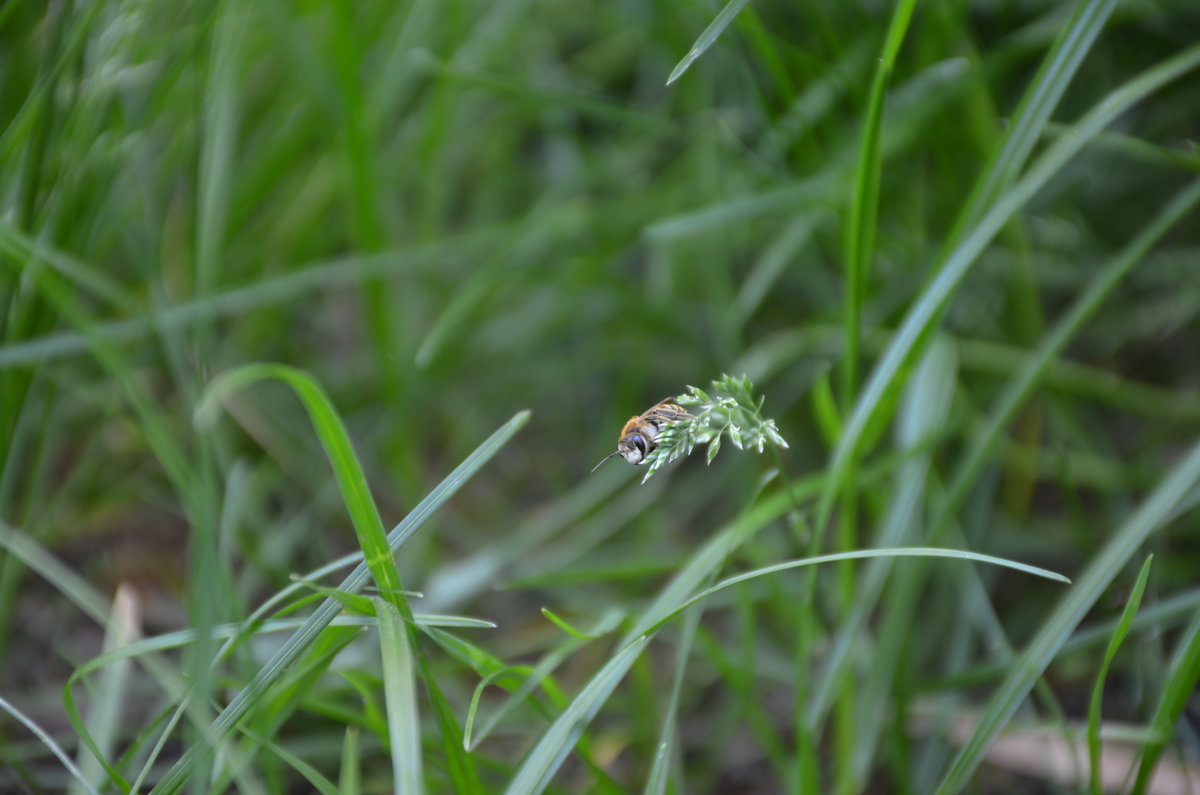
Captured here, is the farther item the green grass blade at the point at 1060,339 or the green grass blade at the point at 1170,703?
the green grass blade at the point at 1060,339

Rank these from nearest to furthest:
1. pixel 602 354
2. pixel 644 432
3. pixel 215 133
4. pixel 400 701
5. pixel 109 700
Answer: pixel 400 701 < pixel 644 432 < pixel 109 700 < pixel 215 133 < pixel 602 354

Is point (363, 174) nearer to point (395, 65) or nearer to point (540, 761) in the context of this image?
point (395, 65)

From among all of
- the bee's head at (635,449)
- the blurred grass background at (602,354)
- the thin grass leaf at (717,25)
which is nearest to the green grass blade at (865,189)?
the blurred grass background at (602,354)

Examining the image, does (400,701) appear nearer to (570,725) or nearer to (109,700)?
(570,725)

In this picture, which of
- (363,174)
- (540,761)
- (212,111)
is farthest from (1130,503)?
(212,111)

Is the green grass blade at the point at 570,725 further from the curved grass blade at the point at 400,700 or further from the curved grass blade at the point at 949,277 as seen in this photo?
the curved grass blade at the point at 949,277

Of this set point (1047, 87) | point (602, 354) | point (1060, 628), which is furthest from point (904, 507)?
point (602, 354)
